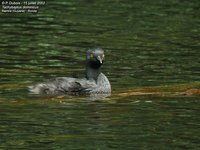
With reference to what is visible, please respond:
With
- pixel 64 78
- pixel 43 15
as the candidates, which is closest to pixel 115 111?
pixel 64 78

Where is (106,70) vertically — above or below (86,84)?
below

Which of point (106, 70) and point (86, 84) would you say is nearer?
point (86, 84)

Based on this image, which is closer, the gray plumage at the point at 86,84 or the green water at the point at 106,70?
the green water at the point at 106,70

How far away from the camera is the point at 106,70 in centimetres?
2262

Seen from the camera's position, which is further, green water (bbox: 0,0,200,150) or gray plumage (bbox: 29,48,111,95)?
gray plumage (bbox: 29,48,111,95)

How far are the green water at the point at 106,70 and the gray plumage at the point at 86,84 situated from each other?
0.32m

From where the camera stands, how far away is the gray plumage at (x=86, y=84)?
63.8 ft

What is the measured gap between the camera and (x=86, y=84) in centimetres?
2009

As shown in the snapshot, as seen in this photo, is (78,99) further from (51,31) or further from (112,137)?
(51,31)

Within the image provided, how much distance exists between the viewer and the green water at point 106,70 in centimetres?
1560

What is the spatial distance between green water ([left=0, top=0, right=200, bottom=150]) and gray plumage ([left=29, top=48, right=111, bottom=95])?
0.32m

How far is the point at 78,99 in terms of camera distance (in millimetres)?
19250

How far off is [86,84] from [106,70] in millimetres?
2582

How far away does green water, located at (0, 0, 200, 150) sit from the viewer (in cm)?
1560
